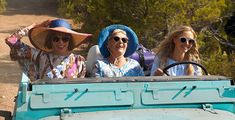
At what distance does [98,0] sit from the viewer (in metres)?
9.91

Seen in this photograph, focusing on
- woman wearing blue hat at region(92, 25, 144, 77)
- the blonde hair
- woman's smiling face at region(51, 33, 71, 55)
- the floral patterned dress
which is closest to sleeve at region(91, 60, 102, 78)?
woman wearing blue hat at region(92, 25, 144, 77)

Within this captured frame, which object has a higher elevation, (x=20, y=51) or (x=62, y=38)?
(x=62, y=38)

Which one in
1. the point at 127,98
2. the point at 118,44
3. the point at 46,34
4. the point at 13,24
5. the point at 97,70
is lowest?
the point at 127,98

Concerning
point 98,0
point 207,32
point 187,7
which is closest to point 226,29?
point 207,32

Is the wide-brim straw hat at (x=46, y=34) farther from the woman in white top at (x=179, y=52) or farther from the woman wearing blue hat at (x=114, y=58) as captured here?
the woman in white top at (x=179, y=52)

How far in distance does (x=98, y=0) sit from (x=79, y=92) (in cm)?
639

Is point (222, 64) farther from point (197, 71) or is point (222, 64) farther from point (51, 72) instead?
point (51, 72)

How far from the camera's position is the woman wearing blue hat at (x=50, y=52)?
4.51m

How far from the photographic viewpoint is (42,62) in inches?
182

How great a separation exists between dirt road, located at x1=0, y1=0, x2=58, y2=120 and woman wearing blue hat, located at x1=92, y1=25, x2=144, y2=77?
104 cm

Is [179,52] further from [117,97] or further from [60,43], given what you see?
[117,97]

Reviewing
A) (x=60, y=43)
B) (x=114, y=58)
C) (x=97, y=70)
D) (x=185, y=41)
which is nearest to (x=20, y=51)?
(x=60, y=43)

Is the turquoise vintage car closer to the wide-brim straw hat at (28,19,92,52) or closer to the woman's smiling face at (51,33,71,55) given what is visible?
the woman's smiling face at (51,33,71,55)

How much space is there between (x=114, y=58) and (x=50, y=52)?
0.59m
